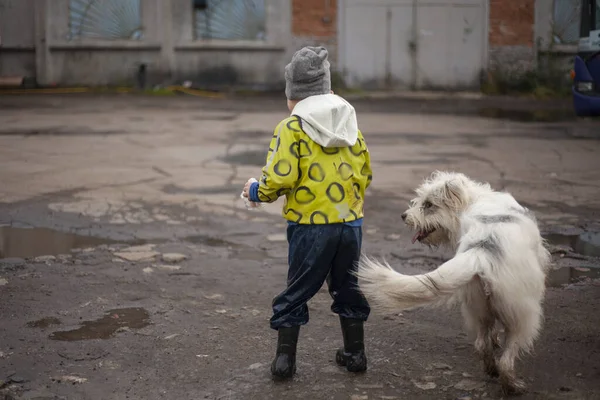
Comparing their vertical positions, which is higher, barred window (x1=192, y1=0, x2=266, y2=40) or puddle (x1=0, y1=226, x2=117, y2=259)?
barred window (x1=192, y1=0, x2=266, y2=40)

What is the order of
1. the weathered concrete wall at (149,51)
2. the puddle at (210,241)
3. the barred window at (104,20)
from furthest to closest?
the barred window at (104,20) → the weathered concrete wall at (149,51) → the puddle at (210,241)

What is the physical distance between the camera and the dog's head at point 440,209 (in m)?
4.64

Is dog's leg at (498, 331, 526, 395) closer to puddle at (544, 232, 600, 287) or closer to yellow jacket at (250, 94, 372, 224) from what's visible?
yellow jacket at (250, 94, 372, 224)

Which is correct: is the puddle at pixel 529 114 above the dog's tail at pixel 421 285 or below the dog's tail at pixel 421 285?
above

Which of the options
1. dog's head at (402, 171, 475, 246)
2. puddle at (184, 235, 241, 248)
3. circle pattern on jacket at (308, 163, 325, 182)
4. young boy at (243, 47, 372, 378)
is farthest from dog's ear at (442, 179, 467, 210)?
puddle at (184, 235, 241, 248)

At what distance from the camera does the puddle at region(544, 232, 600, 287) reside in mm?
6434

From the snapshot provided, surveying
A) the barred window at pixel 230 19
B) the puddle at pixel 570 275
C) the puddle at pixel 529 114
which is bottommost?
the puddle at pixel 570 275

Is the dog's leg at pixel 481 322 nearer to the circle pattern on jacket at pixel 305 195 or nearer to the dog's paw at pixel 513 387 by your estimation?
the dog's paw at pixel 513 387

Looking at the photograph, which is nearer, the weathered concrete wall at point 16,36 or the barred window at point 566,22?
the weathered concrete wall at point 16,36

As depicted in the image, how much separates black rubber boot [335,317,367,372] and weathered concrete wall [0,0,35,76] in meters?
19.4

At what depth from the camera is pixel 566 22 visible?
73.3ft

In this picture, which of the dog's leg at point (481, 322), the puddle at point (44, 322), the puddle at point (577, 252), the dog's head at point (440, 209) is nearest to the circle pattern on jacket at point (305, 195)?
the dog's head at point (440, 209)

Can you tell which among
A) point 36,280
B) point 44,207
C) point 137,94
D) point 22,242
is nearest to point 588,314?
point 36,280

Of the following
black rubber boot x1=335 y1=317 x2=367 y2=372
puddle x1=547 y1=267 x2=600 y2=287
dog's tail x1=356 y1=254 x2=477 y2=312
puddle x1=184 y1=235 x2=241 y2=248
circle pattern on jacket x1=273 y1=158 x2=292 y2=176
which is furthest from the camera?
puddle x1=184 y1=235 x2=241 y2=248
